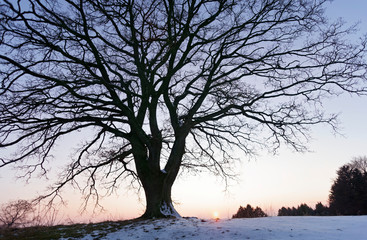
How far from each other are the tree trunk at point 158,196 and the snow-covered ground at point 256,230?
161 centimetres

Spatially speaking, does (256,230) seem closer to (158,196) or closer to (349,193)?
(158,196)

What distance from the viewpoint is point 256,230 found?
640 centimetres

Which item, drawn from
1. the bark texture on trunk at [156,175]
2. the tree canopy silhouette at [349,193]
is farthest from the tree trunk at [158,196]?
the tree canopy silhouette at [349,193]

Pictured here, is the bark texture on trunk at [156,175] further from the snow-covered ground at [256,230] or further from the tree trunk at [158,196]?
the snow-covered ground at [256,230]

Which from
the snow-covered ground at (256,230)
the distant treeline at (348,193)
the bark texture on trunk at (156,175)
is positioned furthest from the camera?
the distant treeline at (348,193)

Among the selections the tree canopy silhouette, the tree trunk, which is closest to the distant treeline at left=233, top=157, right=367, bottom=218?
the tree canopy silhouette

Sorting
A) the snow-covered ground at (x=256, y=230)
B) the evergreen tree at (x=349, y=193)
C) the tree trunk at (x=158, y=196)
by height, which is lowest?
the snow-covered ground at (x=256, y=230)

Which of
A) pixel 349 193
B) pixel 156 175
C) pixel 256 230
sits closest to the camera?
pixel 256 230

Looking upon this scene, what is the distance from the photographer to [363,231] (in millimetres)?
5734

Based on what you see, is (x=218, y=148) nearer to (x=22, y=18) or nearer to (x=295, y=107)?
(x=295, y=107)

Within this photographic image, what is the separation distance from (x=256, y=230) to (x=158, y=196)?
4372 mm

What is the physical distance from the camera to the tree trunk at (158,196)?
32.0 ft

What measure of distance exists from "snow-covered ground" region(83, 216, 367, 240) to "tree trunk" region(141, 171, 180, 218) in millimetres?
1608

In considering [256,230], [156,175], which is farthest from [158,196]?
[256,230]
